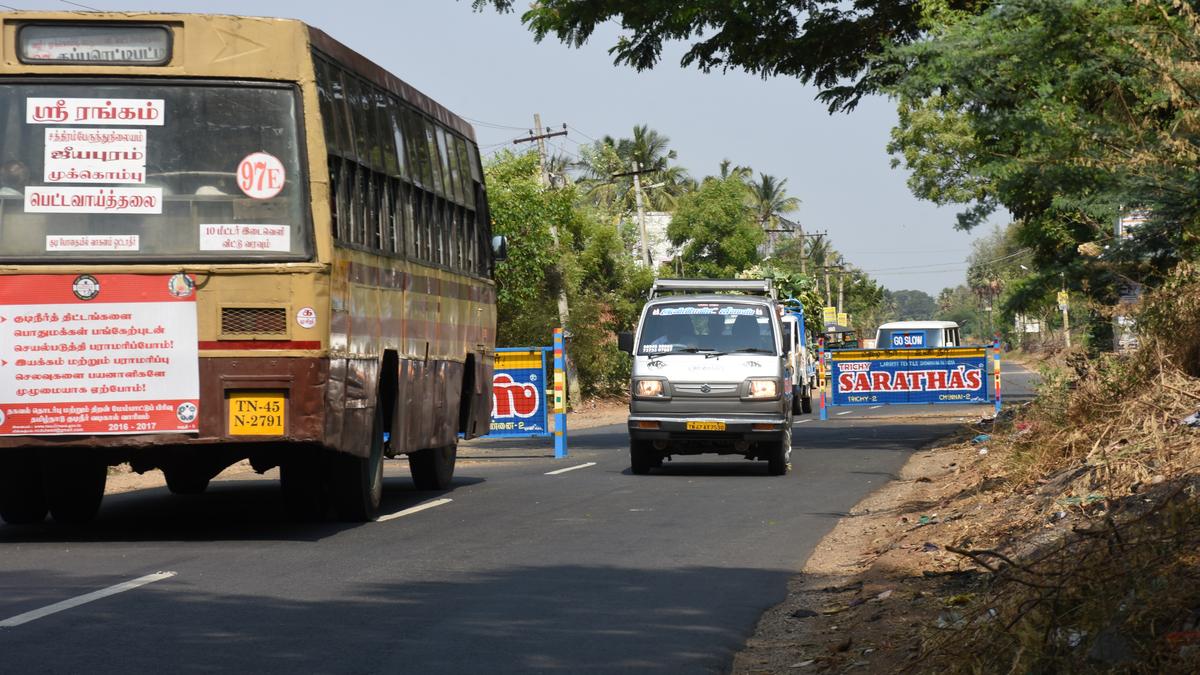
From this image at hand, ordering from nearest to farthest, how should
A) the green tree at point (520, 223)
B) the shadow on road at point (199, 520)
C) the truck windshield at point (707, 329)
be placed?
the shadow on road at point (199, 520), the truck windshield at point (707, 329), the green tree at point (520, 223)

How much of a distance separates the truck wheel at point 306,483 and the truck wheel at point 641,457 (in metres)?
6.58

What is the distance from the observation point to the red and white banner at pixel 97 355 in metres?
11.3

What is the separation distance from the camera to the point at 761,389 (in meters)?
19.1

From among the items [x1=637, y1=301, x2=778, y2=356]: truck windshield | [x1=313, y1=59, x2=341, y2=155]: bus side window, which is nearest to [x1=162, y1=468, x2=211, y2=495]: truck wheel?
[x1=313, y1=59, x2=341, y2=155]: bus side window

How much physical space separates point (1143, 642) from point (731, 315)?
1426 cm

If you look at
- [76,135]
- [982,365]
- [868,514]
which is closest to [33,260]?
[76,135]

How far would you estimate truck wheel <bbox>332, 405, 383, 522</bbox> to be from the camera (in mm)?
13195

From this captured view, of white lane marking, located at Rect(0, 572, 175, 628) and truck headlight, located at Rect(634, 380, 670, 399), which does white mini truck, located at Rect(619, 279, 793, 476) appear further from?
white lane marking, located at Rect(0, 572, 175, 628)

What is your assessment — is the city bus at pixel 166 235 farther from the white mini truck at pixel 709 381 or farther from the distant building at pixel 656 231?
the distant building at pixel 656 231

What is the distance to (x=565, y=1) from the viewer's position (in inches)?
970

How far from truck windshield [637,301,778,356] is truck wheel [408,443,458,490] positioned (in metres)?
3.08

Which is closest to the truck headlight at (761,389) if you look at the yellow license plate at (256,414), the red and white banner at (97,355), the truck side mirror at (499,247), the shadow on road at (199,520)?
the truck side mirror at (499,247)

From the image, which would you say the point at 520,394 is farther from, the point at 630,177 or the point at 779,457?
the point at 630,177

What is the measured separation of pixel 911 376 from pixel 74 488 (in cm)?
2107
